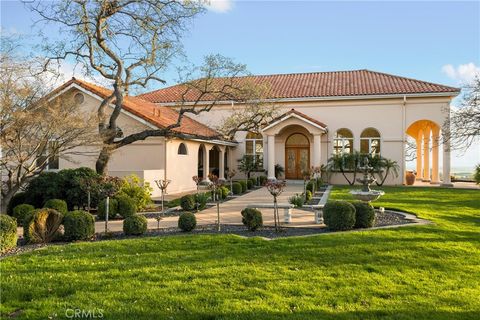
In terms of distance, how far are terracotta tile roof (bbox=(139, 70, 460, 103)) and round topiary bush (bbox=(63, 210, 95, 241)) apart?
15480 millimetres

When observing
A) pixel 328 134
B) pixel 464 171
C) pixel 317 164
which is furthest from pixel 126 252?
pixel 464 171

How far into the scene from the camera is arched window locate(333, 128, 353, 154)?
84.0 ft

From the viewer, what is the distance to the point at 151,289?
4969 millimetres

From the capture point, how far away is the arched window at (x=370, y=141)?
25044 mm

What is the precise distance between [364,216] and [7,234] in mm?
7809

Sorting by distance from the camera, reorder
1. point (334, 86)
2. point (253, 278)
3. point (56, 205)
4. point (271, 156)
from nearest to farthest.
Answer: point (253, 278) → point (56, 205) → point (271, 156) → point (334, 86)

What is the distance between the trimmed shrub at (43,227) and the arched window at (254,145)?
A: 65.2 feet

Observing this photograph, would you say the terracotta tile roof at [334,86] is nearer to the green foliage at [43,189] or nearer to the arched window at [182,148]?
the arched window at [182,148]

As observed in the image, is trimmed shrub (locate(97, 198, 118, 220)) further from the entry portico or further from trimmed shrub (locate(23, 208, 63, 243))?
the entry portico

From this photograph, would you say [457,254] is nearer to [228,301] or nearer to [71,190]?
[228,301]

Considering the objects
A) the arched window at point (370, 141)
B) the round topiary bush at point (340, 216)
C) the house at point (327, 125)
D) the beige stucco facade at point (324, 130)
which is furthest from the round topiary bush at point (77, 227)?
the arched window at point (370, 141)

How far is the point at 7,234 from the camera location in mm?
7035

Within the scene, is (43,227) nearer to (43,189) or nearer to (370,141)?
(43,189)

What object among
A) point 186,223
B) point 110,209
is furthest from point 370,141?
point 186,223
